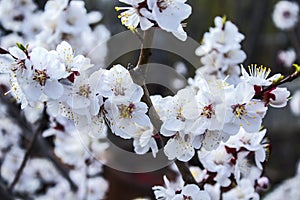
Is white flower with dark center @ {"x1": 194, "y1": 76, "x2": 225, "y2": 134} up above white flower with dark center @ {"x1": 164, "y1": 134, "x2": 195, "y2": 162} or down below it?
above

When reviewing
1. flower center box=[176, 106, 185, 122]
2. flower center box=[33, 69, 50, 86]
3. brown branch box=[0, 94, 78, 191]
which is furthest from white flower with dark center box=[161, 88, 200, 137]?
brown branch box=[0, 94, 78, 191]

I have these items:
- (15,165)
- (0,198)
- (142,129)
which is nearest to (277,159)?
(15,165)

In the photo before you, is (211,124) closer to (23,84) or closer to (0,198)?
(23,84)

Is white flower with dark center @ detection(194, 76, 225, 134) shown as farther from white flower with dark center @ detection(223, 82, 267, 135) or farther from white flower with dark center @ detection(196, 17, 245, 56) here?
white flower with dark center @ detection(196, 17, 245, 56)

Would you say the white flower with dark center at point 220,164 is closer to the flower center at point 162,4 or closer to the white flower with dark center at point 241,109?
the white flower with dark center at point 241,109

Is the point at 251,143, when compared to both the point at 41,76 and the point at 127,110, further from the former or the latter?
the point at 41,76

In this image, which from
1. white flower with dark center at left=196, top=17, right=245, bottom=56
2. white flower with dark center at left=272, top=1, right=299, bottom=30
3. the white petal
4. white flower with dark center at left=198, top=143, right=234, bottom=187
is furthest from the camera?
white flower with dark center at left=272, top=1, right=299, bottom=30

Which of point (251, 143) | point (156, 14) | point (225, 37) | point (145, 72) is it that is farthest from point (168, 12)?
point (225, 37)

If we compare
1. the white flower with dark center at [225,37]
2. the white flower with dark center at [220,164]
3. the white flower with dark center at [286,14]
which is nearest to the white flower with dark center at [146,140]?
the white flower with dark center at [220,164]
